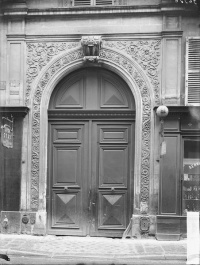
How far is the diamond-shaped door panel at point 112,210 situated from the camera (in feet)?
32.0

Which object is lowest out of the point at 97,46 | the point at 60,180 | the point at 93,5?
the point at 60,180

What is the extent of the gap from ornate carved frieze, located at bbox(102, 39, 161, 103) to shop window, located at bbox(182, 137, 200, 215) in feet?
4.15

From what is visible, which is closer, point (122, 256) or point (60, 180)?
point (122, 256)

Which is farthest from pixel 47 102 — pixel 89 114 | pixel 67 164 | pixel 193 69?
pixel 193 69

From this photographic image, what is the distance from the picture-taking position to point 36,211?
31.9 feet

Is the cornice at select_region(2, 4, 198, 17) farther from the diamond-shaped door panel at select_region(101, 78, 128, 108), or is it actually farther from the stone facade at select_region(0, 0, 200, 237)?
the diamond-shaped door panel at select_region(101, 78, 128, 108)

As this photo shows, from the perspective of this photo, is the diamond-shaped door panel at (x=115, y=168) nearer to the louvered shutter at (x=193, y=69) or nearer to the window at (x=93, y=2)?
the louvered shutter at (x=193, y=69)

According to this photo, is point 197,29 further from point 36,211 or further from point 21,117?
point 36,211

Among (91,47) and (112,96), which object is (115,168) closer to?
(112,96)

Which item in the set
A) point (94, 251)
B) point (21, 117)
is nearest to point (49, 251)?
point (94, 251)

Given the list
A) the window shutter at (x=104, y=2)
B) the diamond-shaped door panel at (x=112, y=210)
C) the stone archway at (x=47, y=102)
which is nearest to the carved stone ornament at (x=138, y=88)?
the stone archway at (x=47, y=102)

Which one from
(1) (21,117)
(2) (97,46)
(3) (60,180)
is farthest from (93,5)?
(3) (60,180)

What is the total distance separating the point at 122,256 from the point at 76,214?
219cm

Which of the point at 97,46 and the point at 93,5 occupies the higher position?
the point at 93,5
